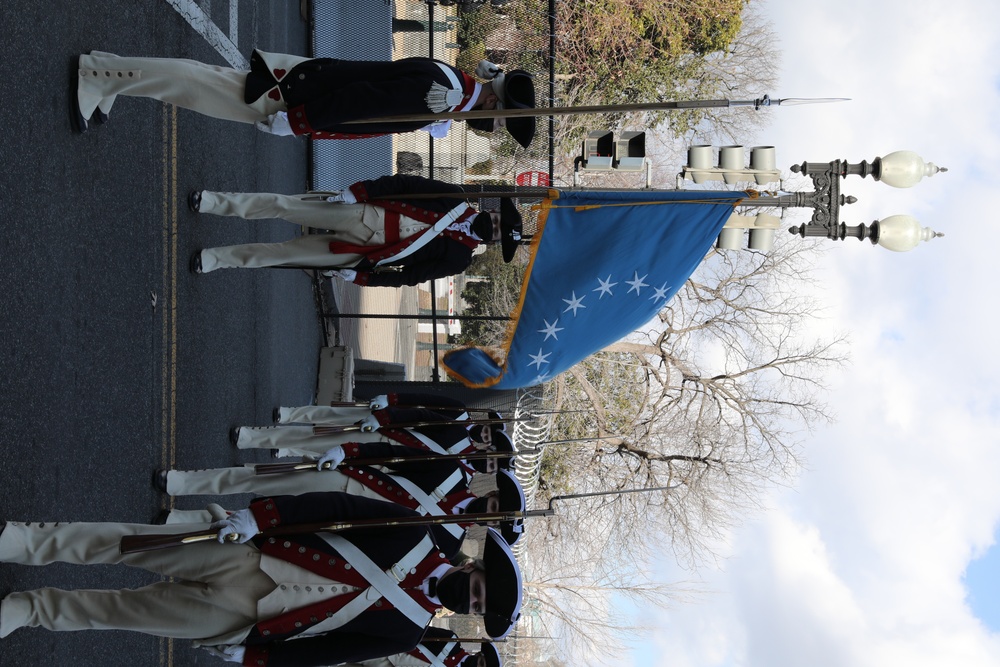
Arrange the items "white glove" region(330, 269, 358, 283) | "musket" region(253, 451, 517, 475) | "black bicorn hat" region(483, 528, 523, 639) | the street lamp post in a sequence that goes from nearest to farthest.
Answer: "black bicorn hat" region(483, 528, 523, 639) → "musket" region(253, 451, 517, 475) → "white glove" region(330, 269, 358, 283) → the street lamp post

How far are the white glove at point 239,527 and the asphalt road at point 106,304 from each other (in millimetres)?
1025

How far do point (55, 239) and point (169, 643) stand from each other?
3.25 m

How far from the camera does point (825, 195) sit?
7984mm

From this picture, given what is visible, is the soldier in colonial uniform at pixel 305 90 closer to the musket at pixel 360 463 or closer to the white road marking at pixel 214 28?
the white road marking at pixel 214 28

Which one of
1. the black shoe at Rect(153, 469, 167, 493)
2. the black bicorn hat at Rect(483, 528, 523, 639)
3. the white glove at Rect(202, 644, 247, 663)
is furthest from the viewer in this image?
the black shoe at Rect(153, 469, 167, 493)

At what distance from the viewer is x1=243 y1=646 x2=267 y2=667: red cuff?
15.6 ft

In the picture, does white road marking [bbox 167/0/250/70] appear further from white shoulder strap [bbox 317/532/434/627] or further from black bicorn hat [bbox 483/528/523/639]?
black bicorn hat [bbox 483/528/523/639]

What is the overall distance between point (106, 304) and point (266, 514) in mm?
1924

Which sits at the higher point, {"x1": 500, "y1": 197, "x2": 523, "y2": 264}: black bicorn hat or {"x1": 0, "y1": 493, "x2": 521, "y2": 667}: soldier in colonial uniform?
{"x1": 500, "y1": 197, "x2": 523, "y2": 264}: black bicorn hat

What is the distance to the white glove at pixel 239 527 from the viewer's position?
461cm

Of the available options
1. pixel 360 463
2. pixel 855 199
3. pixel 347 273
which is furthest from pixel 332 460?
pixel 855 199

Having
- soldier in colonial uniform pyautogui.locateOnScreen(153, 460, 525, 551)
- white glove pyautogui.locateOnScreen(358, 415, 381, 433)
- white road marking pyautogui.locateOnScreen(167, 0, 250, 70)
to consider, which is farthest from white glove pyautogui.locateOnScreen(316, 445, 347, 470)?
white road marking pyautogui.locateOnScreen(167, 0, 250, 70)

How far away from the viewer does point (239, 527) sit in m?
4.66

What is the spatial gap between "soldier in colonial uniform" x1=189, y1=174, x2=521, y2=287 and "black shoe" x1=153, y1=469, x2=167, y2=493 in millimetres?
1736
